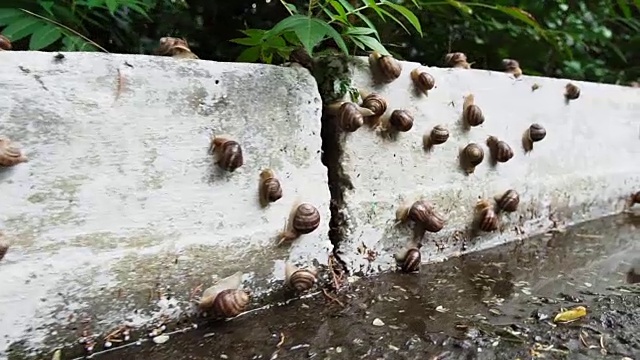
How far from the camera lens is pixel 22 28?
1.53 m

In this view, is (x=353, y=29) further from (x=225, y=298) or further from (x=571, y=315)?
(x=571, y=315)

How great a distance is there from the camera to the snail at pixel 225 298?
5.13 feet

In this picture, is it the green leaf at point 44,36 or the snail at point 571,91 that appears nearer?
the green leaf at point 44,36

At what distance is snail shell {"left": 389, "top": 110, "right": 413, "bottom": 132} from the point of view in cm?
199

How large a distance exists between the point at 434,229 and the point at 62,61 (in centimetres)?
135

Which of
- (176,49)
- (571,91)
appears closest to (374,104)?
(176,49)

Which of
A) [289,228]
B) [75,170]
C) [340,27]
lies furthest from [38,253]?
[340,27]

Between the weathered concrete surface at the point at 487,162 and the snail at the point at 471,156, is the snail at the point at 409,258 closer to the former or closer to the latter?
A: the weathered concrete surface at the point at 487,162

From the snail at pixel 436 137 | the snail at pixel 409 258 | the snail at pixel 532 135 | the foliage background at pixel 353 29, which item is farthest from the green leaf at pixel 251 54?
the snail at pixel 532 135

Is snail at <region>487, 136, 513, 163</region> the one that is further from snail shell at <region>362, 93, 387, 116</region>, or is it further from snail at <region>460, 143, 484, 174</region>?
snail shell at <region>362, 93, 387, 116</region>

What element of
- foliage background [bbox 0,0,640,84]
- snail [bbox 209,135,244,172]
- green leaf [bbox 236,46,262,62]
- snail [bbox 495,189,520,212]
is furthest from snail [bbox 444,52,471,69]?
snail [bbox 209,135,244,172]

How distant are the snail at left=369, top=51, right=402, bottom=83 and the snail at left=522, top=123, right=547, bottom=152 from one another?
92 cm

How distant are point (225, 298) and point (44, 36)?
2.83ft

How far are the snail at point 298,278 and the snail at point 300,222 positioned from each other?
9 centimetres
